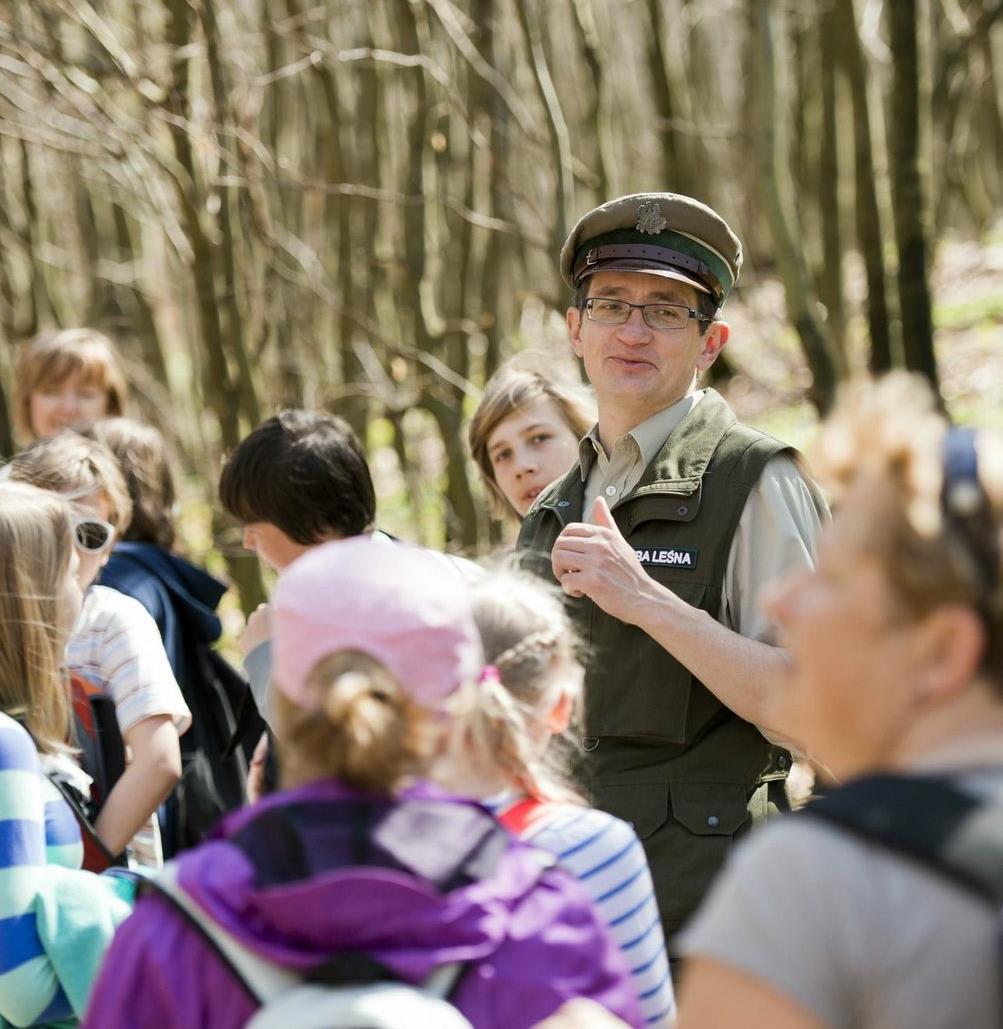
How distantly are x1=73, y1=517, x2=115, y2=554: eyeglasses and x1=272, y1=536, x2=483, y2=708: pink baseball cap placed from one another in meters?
1.67

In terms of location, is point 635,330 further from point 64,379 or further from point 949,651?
point 64,379

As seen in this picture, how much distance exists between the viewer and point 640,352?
329 cm

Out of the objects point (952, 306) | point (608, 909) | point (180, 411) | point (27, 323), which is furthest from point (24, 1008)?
point (952, 306)

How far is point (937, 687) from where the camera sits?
5.09ft

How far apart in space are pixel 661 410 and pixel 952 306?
14.0 metres

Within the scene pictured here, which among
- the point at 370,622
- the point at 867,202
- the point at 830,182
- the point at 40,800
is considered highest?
the point at 830,182

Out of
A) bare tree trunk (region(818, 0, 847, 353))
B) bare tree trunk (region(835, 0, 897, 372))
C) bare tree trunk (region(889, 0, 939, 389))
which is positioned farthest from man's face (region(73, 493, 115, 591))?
bare tree trunk (region(818, 0, 847, 353))

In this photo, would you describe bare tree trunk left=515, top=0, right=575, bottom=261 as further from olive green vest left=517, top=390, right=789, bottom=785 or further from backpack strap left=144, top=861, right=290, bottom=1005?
backpack strap left=144, top=861, right=290, bottom=1005

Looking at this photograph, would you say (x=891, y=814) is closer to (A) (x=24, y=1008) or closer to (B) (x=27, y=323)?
(A) (x=24, y=1008)

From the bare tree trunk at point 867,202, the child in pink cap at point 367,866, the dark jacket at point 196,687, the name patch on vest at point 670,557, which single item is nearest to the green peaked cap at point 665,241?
the name patch on vest at point 670,557

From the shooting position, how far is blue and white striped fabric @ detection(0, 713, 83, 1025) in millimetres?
2541

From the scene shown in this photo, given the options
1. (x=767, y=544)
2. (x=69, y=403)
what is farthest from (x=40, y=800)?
(x=69, y=403)

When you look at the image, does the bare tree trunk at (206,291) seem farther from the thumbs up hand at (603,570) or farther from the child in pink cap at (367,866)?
the child in pink cap at (367,866)

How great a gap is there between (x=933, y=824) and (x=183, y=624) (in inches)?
122
